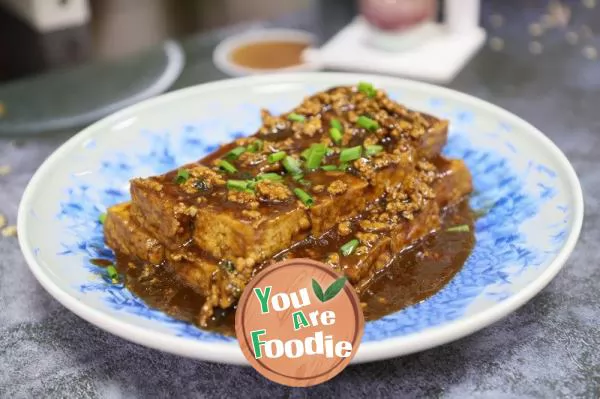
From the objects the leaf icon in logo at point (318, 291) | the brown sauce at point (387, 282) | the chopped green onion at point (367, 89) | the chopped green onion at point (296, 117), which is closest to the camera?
the leaf icon in logo at point (318, 291)

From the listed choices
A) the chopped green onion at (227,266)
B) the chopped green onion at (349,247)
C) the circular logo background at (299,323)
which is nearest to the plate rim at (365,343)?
the circular logo background at (299,323)

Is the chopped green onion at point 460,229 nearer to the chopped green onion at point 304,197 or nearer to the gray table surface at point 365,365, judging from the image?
the gray table surface at point 365,365

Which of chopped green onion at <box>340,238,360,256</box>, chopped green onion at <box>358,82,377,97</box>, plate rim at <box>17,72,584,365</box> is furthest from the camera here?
chopped green onion at <box>358,82,377,97</box>

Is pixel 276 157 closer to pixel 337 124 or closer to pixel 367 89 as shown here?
pixel 337 124

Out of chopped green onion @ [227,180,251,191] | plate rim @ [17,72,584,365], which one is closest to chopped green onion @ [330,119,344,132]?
chopped green onion @ [227,180,251,191]

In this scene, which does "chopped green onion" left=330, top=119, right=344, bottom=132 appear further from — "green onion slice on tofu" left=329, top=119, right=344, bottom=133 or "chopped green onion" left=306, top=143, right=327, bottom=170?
"chopped green onion" left=306, top=143, right=327, bottom=170

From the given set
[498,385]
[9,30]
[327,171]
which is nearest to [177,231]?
[327,171]

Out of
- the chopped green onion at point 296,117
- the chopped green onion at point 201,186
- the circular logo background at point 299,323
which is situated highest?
the chopped green onion at point 296,117
